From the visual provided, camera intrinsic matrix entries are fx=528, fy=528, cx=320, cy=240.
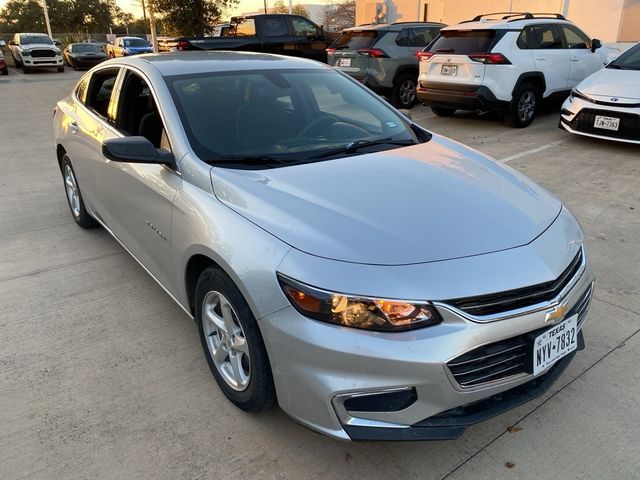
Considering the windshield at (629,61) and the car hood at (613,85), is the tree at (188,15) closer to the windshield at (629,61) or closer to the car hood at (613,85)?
the windshield at (629,61)

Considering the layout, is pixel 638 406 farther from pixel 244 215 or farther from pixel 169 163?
pixel 169 163

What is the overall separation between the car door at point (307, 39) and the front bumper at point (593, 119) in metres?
8.24

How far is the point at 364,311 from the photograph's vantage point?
6.23ft

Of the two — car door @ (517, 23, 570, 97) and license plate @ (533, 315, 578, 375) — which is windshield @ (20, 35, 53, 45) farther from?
license plate @ (533, 315, 578, 375)

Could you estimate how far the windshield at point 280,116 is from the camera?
2842 mm

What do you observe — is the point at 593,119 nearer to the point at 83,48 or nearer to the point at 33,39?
the point at 83,48

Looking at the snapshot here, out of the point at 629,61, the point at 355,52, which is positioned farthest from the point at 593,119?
the point at 355,52

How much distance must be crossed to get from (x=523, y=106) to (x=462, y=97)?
41.4 inches

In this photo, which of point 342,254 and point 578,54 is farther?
point 578,54

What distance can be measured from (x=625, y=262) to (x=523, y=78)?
5.03m

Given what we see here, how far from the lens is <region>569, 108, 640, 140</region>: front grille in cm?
647

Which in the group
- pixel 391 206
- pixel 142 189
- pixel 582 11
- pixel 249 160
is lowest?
pixel 142 189

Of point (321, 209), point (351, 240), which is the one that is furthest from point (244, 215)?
point (351, 240)

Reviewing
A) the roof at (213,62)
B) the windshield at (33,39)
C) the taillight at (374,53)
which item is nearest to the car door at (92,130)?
the roof at (213,62)
